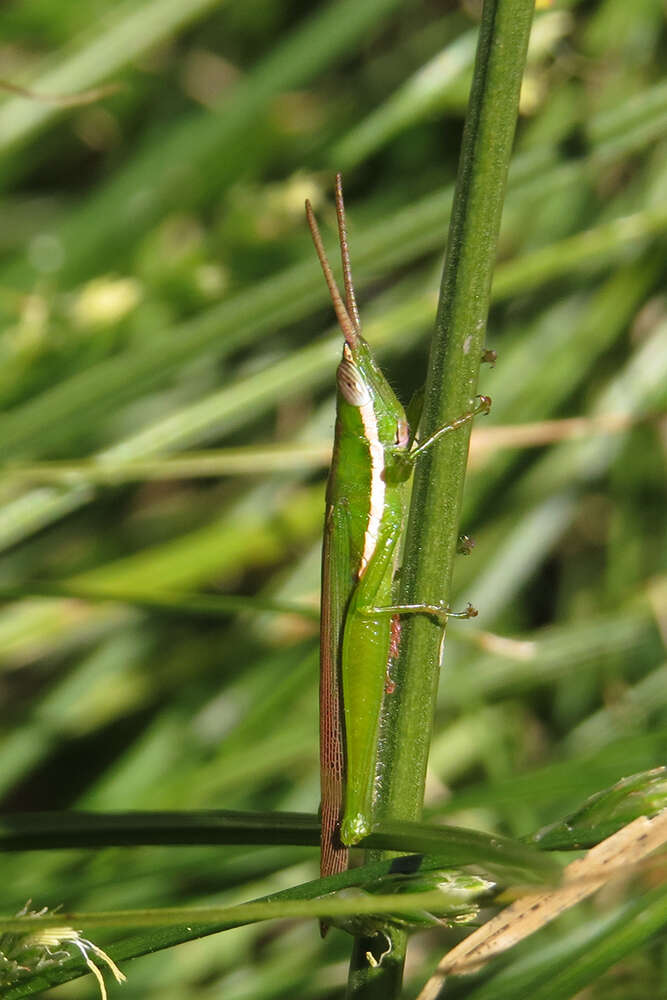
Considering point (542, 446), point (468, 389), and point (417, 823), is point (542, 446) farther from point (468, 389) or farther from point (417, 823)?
point (417, 823)

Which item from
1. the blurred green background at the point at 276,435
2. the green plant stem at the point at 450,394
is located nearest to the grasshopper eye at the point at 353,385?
the blurred green background at the point at 276,435

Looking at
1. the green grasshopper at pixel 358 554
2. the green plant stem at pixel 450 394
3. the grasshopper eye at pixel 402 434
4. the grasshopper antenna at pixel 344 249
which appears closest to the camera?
the green plant stem at pixel 450 394

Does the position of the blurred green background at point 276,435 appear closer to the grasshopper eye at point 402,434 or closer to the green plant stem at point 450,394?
the grasshopper eye at point 402,434

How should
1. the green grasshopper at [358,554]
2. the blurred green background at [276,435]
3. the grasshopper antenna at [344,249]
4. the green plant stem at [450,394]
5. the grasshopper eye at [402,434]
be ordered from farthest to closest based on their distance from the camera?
the blurred green background at [276,435] → the grasshopper eye at [402,434] → the green grasshopper at [358,554] → the grasshopper antenna at [344,249] → the green plant stem at [450,394]

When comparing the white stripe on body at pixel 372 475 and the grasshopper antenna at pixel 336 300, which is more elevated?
the grasshopper antenna at pixel 336 300

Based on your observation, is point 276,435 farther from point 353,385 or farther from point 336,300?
point 336,300

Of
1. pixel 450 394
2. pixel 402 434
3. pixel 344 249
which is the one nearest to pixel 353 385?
pixel 402 434
